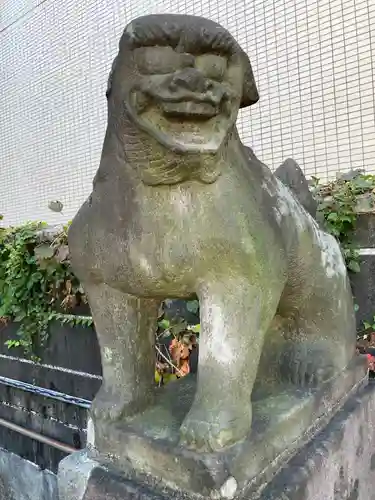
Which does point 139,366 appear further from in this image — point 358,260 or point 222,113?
point 358,260

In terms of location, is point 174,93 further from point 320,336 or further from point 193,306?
point 193,306

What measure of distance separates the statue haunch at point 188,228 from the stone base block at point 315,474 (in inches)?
2.5

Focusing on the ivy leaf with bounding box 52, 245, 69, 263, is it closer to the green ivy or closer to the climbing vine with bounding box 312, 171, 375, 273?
the green ivy

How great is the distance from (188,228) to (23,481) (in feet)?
4.14

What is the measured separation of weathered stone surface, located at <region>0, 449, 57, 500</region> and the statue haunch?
0.90 m

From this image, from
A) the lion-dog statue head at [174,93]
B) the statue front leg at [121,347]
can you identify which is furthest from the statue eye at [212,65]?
the statue front leg at [121,347]

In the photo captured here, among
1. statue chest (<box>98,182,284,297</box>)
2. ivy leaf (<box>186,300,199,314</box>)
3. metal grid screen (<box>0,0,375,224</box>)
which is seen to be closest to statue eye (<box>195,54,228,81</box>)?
statue chest (<box>98,182,284,297</box>)

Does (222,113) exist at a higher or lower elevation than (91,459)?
higher

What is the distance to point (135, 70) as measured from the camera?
0.45 metres

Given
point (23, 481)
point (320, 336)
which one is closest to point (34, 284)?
point (23, 481)

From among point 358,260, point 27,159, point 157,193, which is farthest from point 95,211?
point 27,159

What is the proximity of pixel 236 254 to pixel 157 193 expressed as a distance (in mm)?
105

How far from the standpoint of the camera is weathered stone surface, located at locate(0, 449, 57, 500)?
133cm

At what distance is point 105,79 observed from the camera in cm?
173
